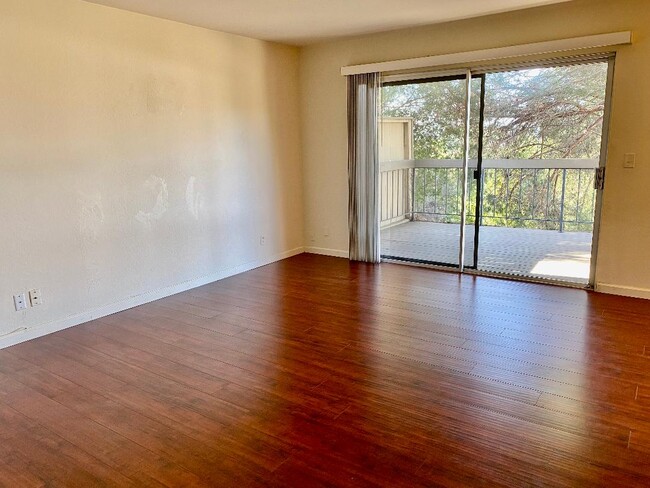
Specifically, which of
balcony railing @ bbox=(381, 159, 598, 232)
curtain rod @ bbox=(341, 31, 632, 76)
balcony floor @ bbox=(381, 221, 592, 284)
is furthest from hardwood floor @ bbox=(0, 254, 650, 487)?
curtain rod @ bbox=(341, 31, 632, 76)

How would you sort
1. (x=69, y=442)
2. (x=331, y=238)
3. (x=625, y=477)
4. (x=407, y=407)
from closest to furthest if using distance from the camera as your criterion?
(x=625, y=477)
(x=69, y=442)
(x=407, y=407)
(x=331, y=238)

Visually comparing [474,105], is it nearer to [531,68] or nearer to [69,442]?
[531,68]

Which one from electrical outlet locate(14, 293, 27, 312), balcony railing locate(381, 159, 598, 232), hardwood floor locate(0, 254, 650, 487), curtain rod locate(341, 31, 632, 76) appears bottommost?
hardwood floor locate(0, 254, 650, 487)

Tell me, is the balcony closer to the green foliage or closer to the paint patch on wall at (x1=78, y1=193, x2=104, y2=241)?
the green foliage

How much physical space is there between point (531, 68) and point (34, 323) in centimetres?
457

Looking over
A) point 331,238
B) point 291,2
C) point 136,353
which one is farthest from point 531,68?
point 136,353

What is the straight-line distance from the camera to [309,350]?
120 inches

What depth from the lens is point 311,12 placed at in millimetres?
3850

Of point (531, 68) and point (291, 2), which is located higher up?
point (291, 2)

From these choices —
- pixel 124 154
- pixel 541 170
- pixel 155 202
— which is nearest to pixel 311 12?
pixel 124 154

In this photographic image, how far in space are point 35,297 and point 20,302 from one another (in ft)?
0.33

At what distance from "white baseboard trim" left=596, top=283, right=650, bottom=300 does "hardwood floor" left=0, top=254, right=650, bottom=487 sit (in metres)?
0.11

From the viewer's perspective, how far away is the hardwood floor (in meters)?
1.94

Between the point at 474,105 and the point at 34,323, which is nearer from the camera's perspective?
the point at 34,323
